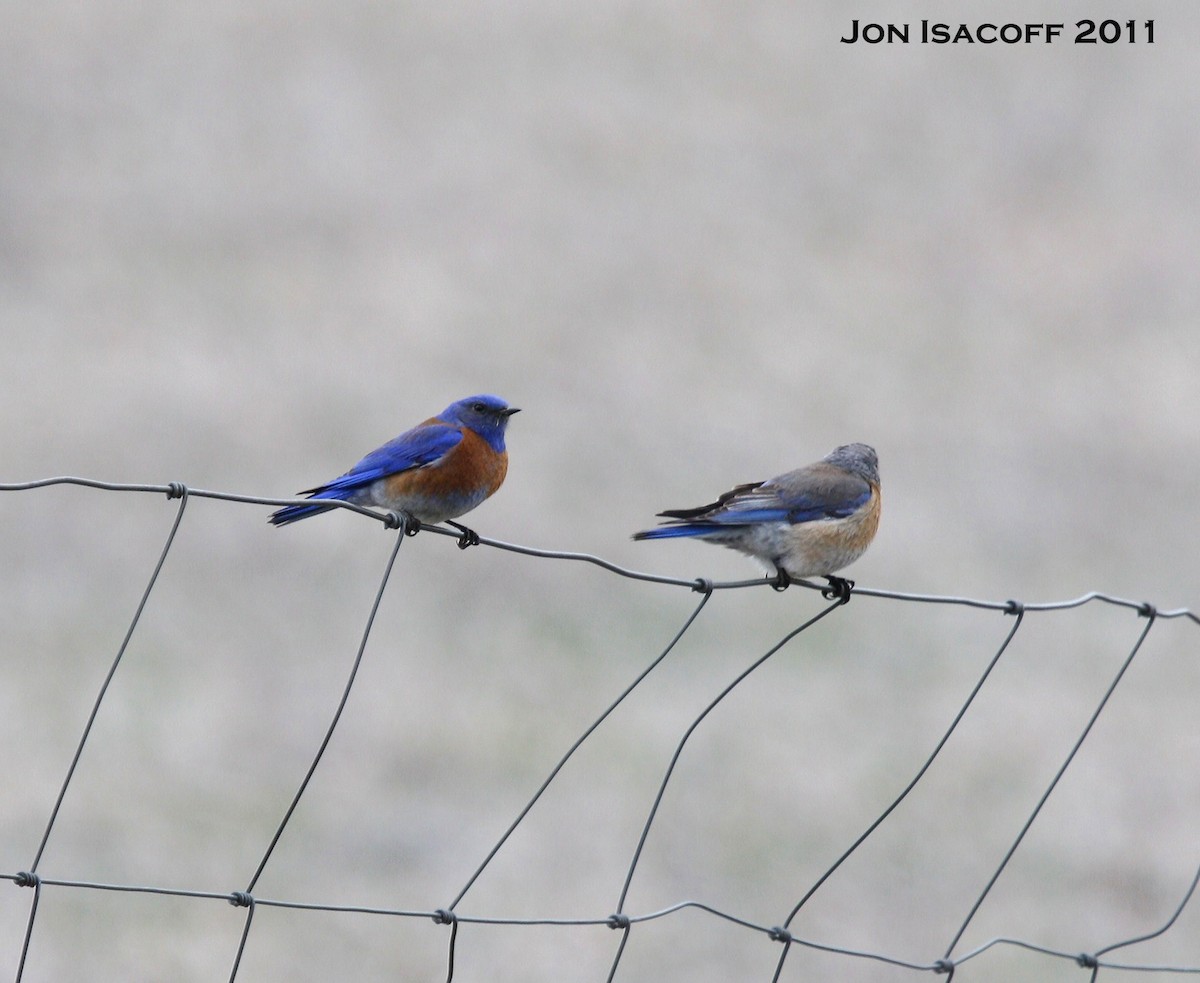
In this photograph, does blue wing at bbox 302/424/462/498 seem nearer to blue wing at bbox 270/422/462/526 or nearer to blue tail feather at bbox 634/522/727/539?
blue wing at bbox 270/422/462/526

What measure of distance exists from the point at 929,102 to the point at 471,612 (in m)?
15.7

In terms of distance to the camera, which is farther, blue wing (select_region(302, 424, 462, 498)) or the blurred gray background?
the blurred gray background

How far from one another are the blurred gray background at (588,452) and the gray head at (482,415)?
282cm

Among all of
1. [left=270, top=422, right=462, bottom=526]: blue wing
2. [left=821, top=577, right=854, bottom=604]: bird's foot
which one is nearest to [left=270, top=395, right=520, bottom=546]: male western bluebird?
[left=270, top=422, right=462, bottom=526]: blue wing

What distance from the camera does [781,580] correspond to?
4.84 meters

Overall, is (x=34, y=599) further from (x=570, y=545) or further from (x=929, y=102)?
(x=929, y=102)

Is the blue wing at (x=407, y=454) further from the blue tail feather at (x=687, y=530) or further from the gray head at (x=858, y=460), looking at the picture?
the gray head at (x=858, y=460)

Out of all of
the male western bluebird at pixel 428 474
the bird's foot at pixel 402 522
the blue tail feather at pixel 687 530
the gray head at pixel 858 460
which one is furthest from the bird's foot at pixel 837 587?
the bird's foot at pixel 402 522

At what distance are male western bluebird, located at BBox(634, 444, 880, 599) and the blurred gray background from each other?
9.13 ft

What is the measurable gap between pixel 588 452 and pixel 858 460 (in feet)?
27.6

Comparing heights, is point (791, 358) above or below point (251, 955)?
below

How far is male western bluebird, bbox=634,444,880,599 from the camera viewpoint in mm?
5227

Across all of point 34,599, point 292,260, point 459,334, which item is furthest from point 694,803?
point 292,260

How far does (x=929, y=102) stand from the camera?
79.5 ft
